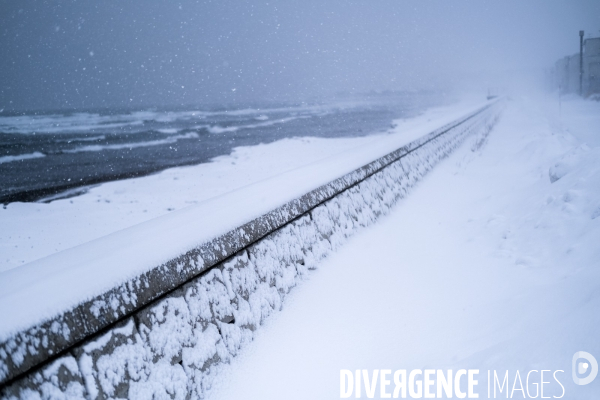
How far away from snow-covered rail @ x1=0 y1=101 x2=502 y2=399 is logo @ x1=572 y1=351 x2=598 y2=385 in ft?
5.39

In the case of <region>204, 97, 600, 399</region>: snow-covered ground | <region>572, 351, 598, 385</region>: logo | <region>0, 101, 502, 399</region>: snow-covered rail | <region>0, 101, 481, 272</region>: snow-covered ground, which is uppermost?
<region>0, 101, 502, 399</region>: snow-covered rail

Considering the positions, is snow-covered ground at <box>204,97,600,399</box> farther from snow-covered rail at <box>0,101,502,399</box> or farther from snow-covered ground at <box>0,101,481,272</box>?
snow-covered ground at <box>0,101,481,272</box>

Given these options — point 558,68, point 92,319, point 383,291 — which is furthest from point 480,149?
point 558,68

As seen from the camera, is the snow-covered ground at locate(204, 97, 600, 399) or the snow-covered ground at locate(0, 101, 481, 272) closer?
the snow-covered ground at locate(204, 97, 600, 399)

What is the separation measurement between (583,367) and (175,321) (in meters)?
1.80

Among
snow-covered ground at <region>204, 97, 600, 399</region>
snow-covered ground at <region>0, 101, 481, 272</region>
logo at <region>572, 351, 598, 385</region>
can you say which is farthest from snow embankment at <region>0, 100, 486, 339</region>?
logo at <region>572, 351, 598, 385</region>

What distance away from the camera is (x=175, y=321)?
6.54ft

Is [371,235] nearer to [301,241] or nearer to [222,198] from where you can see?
[301,241]

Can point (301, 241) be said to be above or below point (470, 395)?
above

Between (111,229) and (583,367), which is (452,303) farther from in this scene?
(111,229)

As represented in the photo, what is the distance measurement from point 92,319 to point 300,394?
109cm

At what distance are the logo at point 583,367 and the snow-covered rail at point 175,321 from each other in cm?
164

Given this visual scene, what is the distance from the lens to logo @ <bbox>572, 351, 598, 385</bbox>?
1668 mm

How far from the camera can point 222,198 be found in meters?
3.38
